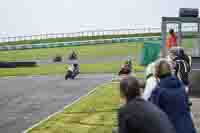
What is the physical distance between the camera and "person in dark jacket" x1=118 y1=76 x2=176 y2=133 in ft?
16.5

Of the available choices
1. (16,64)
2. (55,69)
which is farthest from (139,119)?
(16,64)

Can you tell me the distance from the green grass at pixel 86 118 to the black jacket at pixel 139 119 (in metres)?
7.32

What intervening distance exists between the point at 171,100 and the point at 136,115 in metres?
1.88

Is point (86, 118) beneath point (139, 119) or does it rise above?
beneath

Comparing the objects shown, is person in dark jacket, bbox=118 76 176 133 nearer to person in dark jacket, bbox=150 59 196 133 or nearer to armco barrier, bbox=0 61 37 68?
person in dark jacket, bbox=150 59 196 133

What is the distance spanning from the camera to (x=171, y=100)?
6.84m

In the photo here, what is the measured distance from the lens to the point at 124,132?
16.7 feet

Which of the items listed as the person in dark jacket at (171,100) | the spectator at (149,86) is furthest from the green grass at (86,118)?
the person in dark jacket at (171,100)

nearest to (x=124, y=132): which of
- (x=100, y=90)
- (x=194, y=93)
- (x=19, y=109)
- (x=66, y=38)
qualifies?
(x=19, y=109)

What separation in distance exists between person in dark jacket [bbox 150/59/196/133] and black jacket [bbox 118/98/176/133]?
1.67 m

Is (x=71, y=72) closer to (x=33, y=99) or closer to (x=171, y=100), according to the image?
(x=33, y=99)

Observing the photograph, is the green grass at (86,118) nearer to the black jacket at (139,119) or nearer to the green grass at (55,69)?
the black jacket at (139,119)

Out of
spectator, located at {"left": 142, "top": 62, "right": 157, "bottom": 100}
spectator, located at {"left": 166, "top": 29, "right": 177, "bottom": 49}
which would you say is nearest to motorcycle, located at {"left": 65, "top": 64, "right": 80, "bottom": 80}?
spectator, located at {"left": 166, "top": 29, "right": 177, "bottom": 49}

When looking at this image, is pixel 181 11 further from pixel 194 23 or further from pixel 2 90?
pixel 2 90
